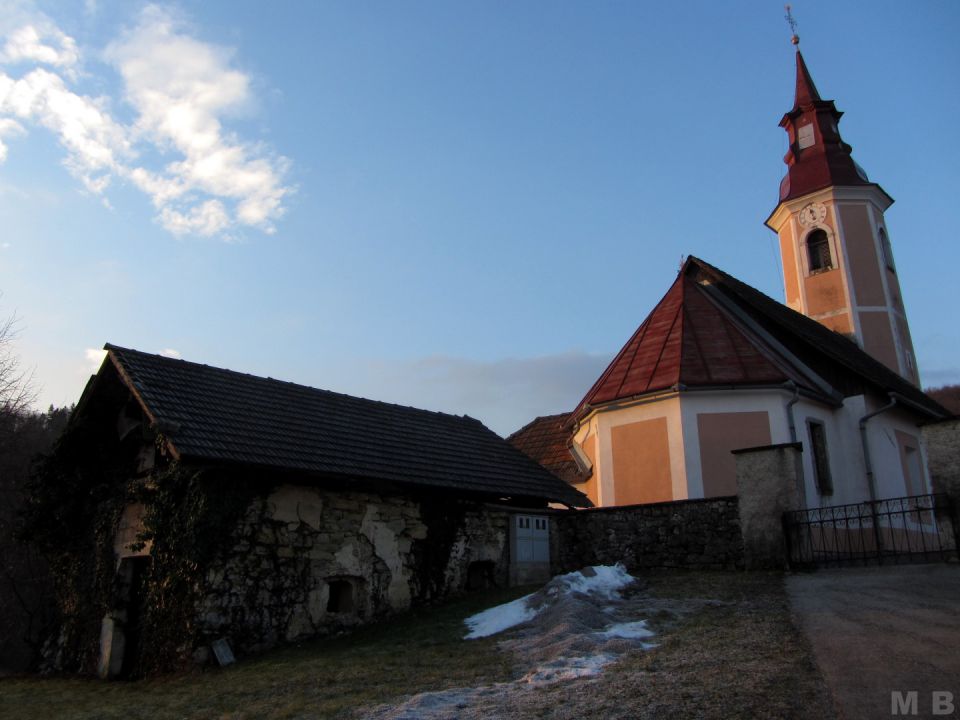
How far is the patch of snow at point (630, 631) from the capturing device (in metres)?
7.98

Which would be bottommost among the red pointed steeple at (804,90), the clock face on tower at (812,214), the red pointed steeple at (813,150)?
the clock face on tower at (812,214)

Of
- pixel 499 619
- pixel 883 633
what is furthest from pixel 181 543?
pixel 883 633

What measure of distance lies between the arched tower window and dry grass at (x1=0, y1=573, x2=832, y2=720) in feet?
69.4

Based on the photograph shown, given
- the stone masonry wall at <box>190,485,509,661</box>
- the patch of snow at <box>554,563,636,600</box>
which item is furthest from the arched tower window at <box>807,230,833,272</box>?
the patch of snow at <box>554,563,636,600</box>

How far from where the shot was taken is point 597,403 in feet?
61.4

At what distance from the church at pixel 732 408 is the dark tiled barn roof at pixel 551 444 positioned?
0.18 ft

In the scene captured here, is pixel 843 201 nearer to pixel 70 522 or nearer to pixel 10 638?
pixel 70 522

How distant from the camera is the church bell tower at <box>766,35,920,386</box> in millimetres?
28016

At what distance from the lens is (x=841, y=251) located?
28.4 meters

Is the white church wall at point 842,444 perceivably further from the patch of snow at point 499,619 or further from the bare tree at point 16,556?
the bare tree at point 16,556

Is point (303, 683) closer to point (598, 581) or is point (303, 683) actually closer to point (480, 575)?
point (598, 581)

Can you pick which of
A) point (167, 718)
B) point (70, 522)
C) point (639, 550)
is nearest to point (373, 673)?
point (167, 718)

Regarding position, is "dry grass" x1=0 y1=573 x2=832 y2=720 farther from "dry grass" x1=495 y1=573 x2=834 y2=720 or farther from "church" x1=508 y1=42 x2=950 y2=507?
"church" x1=508 y1=42 x2=950 y2=507

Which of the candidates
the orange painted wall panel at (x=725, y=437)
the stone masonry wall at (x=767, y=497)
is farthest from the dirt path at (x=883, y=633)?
the orange painted wall panel at (x=725, y=437)
